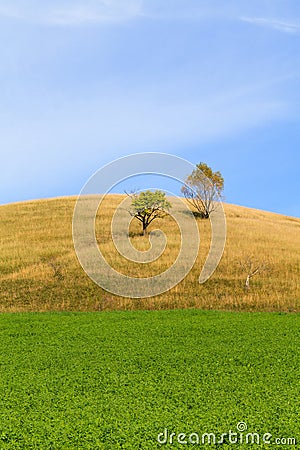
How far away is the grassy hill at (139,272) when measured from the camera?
2017cm

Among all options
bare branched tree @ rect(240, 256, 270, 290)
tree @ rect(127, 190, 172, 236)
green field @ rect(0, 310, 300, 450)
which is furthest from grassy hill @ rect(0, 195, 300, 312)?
green field @ rect(0, 310, 300, 450)

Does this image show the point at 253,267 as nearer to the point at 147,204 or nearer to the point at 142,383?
the point at 147,204

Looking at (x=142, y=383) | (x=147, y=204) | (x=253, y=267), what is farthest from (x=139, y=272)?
(x=142, y=383)

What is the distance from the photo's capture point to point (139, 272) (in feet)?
82.2

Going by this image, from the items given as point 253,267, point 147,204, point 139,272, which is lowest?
point 139,272

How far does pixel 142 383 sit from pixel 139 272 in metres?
17.5

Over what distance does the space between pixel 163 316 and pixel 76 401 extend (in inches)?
297

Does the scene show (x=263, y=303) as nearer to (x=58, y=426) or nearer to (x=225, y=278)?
(x=225, y=278)

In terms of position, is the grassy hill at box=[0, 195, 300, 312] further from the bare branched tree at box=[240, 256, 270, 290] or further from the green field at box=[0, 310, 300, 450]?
the green field at box=[0, 310, 300, 450]

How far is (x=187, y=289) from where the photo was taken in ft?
71.9

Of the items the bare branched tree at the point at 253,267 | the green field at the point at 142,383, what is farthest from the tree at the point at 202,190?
the green field at the point at 142,383

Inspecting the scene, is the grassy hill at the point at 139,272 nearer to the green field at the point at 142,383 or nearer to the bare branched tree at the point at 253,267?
the bare branched tree at the point at 253,267

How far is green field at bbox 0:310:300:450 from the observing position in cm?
602

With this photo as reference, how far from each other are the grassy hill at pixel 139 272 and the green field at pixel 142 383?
7.84 meters
